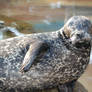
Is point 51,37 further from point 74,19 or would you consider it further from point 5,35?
point 5,35

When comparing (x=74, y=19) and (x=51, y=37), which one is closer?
(x=74, y=19)

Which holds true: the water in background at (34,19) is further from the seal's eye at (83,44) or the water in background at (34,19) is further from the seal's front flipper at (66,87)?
the seal's eye at (83,44)

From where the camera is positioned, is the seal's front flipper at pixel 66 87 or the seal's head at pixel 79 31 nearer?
the seal's head at pixel 79 31

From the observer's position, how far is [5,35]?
259 inches

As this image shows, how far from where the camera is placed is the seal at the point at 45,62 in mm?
3432

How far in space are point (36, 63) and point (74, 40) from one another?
58cm

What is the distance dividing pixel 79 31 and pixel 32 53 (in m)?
0.60

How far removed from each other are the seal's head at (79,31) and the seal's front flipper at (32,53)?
36cm

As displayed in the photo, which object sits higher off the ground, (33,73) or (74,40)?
(74,40)

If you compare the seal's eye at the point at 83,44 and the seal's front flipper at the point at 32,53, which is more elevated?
the seal's eye at the point at 83,44

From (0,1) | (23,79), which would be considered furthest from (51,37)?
(0,1)

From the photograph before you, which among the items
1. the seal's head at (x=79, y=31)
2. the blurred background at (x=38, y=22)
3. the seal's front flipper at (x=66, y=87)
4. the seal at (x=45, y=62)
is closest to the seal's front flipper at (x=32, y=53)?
the seal at (x=45, y=62)

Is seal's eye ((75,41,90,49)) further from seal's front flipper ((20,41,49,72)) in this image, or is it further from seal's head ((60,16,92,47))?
seal's front flipper ((20,41,49,72))

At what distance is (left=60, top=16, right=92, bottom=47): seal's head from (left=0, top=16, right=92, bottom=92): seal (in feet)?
0.06
